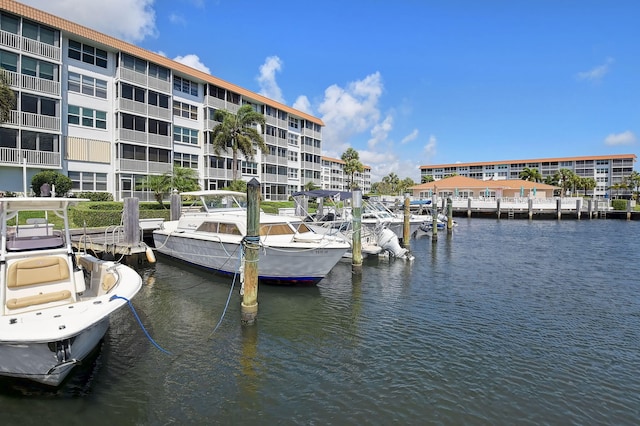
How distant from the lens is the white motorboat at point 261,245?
13492 mm

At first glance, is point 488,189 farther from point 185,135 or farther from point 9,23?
point 9,23

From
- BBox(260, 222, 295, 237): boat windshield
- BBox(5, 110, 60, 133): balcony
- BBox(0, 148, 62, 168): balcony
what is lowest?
BBox(260, 222, 295, 237): boat windshield

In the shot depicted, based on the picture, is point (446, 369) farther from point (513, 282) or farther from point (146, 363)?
point (513, 282)

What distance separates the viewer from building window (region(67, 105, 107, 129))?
1195 inches

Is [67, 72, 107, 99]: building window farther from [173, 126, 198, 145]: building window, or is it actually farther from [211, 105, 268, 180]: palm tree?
[211, 105, 268, 180]: palm tree

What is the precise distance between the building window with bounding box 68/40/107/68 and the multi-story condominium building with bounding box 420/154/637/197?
96364 millimetres

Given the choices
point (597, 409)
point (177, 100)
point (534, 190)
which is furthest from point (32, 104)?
point (534, 190)

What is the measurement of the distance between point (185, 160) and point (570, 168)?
117 meters

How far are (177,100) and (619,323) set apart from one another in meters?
39.8

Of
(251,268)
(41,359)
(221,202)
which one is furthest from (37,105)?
(41,359)

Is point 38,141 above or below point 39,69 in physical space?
below

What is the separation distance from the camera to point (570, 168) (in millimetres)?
113625

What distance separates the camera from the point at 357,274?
647 inches

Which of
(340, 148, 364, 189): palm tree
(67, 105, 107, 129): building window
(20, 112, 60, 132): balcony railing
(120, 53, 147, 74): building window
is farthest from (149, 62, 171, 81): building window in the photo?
(340, 148, 364, 189): palm tree
